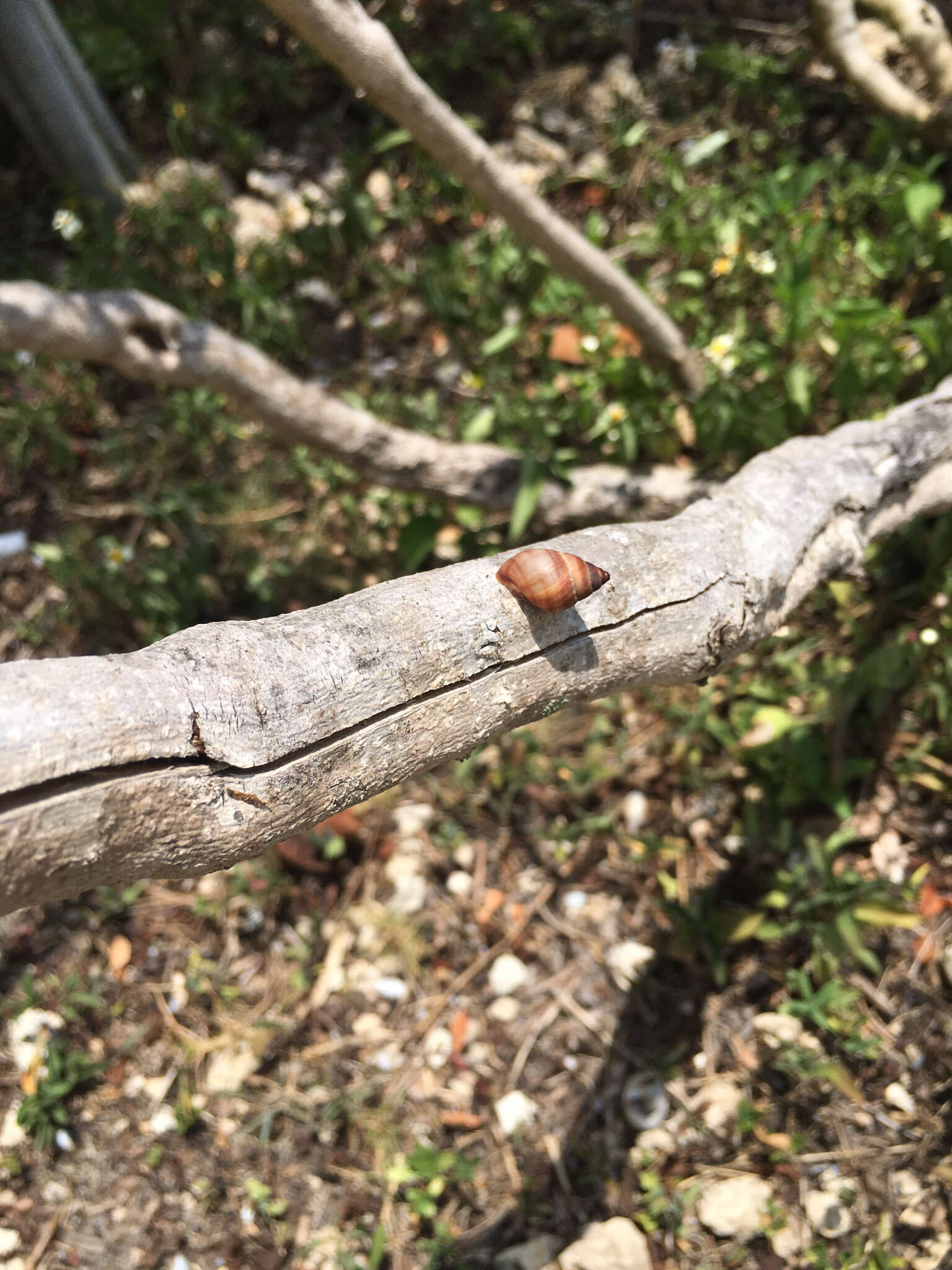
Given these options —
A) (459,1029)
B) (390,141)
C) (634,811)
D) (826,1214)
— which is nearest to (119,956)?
(459,1029)

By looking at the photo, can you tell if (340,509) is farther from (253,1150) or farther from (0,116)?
(0,116)

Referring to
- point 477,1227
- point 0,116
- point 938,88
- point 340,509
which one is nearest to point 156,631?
point 340,509

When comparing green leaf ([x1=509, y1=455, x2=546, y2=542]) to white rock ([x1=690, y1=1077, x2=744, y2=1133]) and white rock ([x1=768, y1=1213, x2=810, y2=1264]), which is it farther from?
white rock ([x1=768, y1=1213, x2=810, y2=1264])

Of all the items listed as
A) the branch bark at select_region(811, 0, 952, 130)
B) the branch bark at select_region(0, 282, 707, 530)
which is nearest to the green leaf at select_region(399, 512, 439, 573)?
the branch bark at select_region(0, 282, 707, 530)

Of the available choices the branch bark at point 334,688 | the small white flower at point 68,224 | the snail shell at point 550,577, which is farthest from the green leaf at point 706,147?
the snail shell at point 550,577

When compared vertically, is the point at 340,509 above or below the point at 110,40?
below

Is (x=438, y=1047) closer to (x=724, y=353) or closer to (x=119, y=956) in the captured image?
(x=119, y=956)
